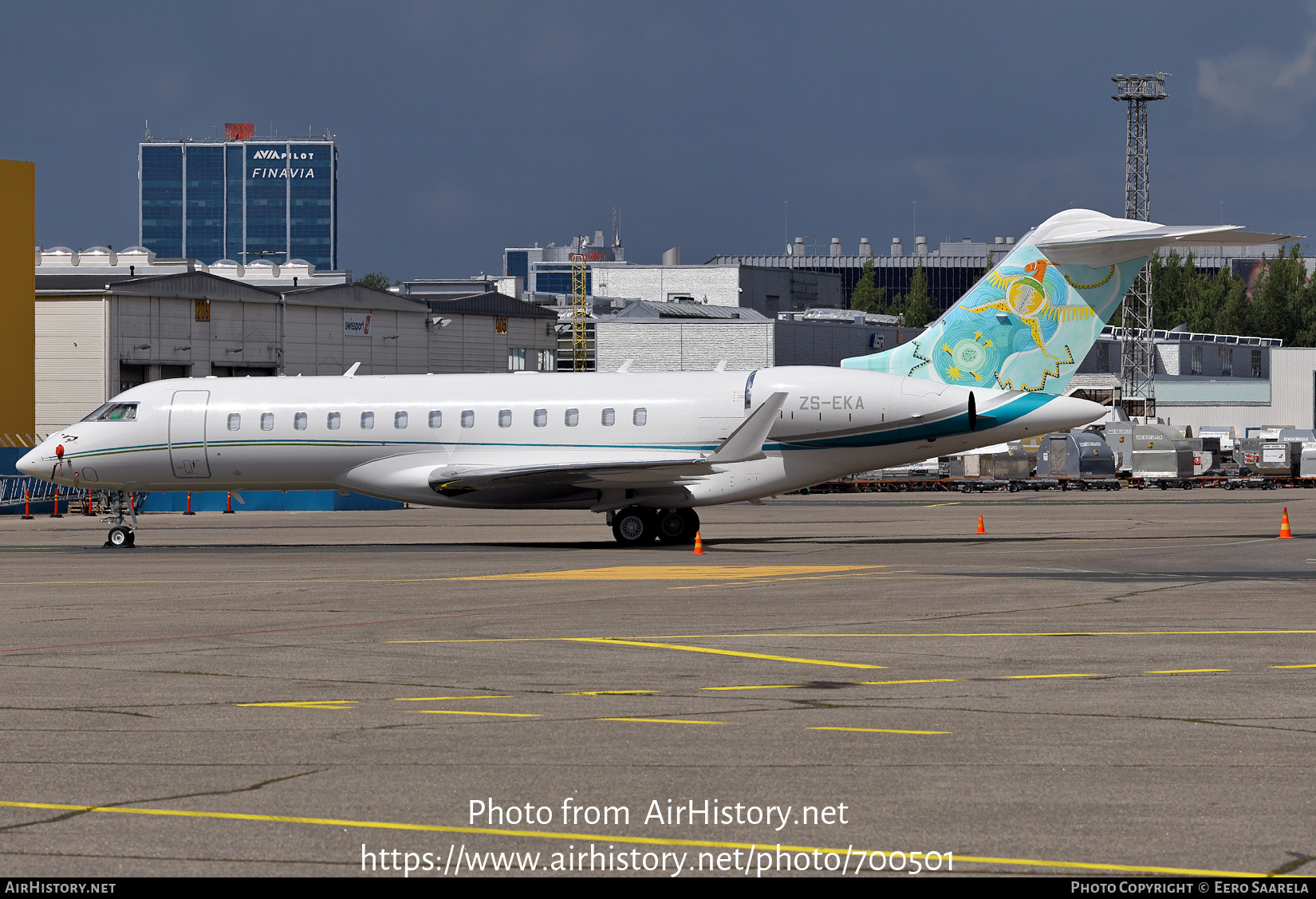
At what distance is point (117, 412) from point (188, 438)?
194 centimetres

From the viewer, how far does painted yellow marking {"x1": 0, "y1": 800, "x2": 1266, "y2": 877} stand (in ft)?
23.0

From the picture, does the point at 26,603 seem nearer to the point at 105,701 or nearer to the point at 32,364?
the point at 105,701

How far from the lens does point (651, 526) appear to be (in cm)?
3228

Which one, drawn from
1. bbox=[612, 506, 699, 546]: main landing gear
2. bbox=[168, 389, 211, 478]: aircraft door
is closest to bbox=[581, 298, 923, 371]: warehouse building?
bbox=[168, 389, 211, 478]: aircraft door

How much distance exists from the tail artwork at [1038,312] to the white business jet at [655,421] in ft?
0.12

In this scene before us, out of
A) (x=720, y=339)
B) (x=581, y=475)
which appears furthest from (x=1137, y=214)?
(x=581, y=475)

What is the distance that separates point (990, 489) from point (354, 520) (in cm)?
3435

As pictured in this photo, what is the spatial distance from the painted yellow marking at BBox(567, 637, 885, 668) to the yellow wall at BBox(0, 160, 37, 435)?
4664 centimetres

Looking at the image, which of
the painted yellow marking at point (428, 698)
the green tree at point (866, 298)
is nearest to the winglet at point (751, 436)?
the painted yellow marking at point (428, 698)

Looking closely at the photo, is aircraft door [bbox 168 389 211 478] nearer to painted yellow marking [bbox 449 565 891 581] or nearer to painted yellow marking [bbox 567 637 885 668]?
painted yellow marking [bbox 449 565 891 581]

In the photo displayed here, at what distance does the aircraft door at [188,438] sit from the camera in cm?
3294

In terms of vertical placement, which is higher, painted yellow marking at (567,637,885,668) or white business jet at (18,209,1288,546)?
white business jet at (18,209,1288,546)

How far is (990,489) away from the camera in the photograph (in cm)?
7138
